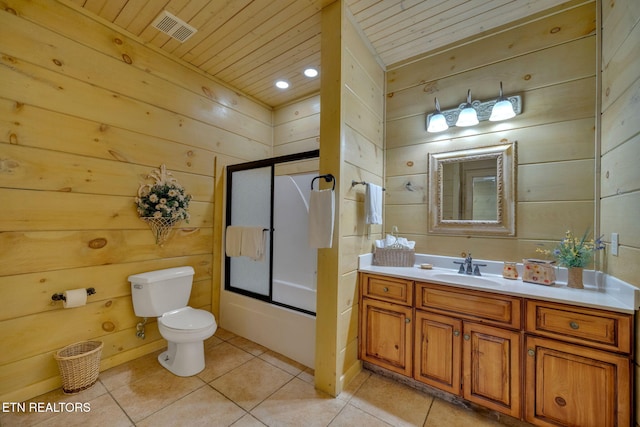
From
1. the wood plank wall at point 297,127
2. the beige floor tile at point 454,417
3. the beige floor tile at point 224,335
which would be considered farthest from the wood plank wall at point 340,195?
the beige floor tile at point 224,335

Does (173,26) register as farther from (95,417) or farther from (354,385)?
(354,385)

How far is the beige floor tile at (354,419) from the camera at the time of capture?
149cm

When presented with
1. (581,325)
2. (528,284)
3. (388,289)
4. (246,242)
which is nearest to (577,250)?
(528,284)

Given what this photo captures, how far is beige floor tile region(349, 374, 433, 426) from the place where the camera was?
1546 mm

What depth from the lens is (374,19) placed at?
188 centimetres

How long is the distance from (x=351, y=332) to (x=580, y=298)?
134cm

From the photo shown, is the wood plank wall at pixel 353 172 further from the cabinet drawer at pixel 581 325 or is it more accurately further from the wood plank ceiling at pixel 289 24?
the cabinet drawer at pixel 581 325

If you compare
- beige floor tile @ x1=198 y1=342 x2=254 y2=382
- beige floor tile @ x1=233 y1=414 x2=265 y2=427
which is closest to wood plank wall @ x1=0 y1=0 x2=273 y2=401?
beige floor tile @ x1=198 y1=342 x2=254 y2=382

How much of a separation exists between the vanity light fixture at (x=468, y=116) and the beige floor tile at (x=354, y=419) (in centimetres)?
211

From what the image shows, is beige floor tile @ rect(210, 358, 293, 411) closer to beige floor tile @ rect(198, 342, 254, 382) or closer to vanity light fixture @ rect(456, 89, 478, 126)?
beige floor tile @ rect(198, 342, 254, 382)

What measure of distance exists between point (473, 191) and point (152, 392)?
2718 millimetres

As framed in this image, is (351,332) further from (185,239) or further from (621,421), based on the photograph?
(185,239)

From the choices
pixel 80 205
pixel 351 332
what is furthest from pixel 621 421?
pixel 80 205

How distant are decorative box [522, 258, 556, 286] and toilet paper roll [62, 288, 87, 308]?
300 cm
